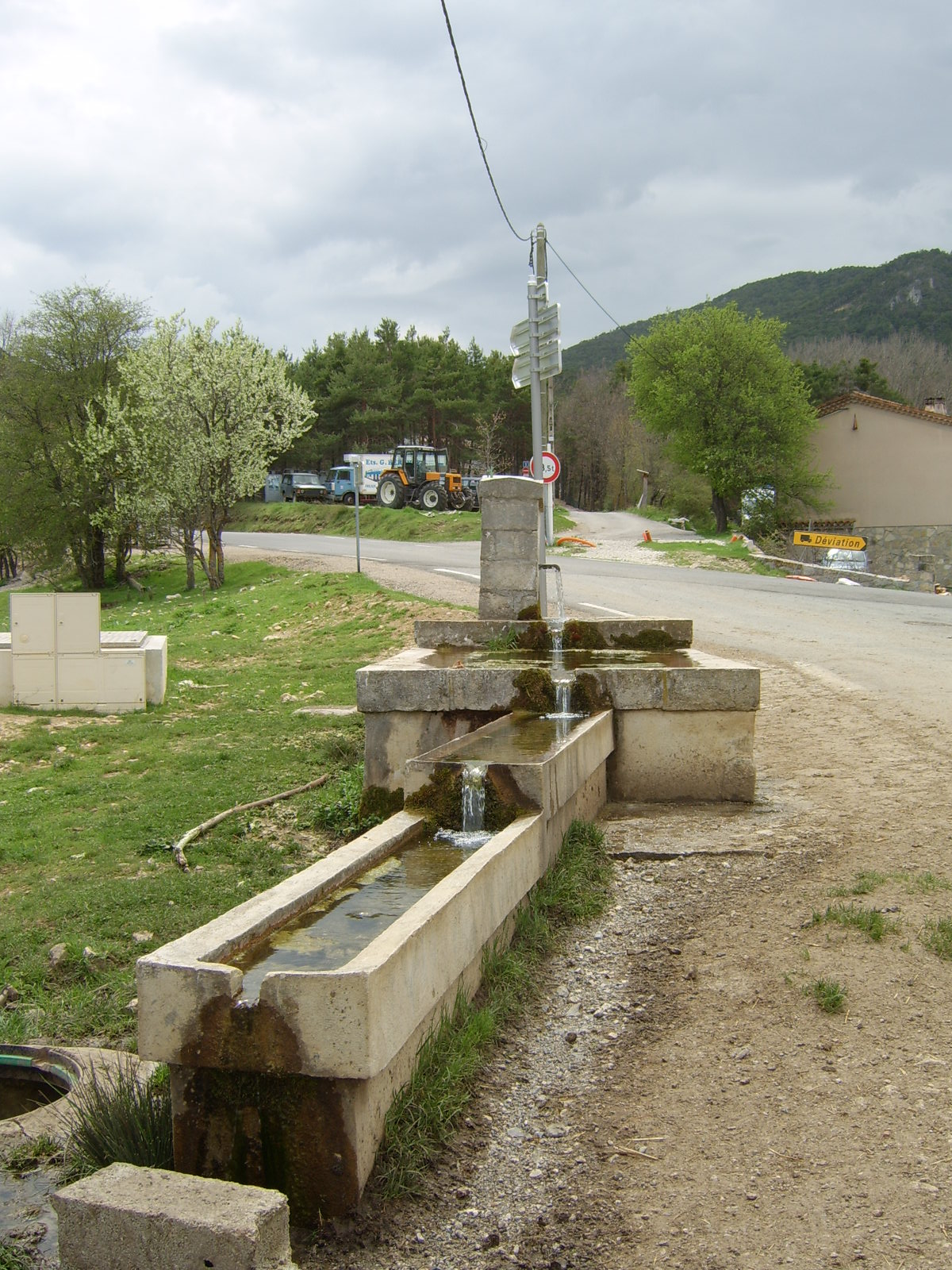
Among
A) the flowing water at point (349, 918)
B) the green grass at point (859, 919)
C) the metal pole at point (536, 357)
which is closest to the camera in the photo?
the flowing water at point (349, 918)

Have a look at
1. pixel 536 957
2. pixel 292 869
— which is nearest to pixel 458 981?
pixel 536 957

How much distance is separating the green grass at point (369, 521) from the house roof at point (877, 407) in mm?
11571

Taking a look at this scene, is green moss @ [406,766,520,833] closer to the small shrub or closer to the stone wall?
the small shrub

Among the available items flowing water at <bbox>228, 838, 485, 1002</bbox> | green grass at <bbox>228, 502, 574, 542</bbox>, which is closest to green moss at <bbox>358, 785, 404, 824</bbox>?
flowing water at <bbox>228, 838, 485, 1002</bbox>

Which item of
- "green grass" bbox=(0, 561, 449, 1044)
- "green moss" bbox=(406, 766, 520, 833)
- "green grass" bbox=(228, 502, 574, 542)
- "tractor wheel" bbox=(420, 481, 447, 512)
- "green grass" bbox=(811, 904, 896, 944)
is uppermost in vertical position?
"tractor wheel" bbox=(420, 481, 447, 512)

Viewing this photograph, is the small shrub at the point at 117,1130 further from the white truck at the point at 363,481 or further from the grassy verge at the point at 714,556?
the white truck at the point at 363,481

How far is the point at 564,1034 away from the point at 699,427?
43167 millimetres

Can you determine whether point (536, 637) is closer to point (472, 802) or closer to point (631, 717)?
point (631, 717)

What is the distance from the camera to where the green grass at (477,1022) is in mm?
3270

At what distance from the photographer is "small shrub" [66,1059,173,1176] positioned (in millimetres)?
3264

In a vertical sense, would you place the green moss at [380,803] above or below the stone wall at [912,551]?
below

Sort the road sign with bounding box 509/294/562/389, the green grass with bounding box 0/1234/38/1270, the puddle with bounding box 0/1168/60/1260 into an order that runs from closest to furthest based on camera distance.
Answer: the green grass with bounding box 0/1234/38/1270, the puddle with bounding box 0/1168/60/1260, the road sign with bounding box 509/294/562/389

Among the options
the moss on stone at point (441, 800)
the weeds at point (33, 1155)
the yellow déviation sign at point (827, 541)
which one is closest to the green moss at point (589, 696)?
the moss on stone at point (441, 800)

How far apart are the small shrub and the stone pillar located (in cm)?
660
